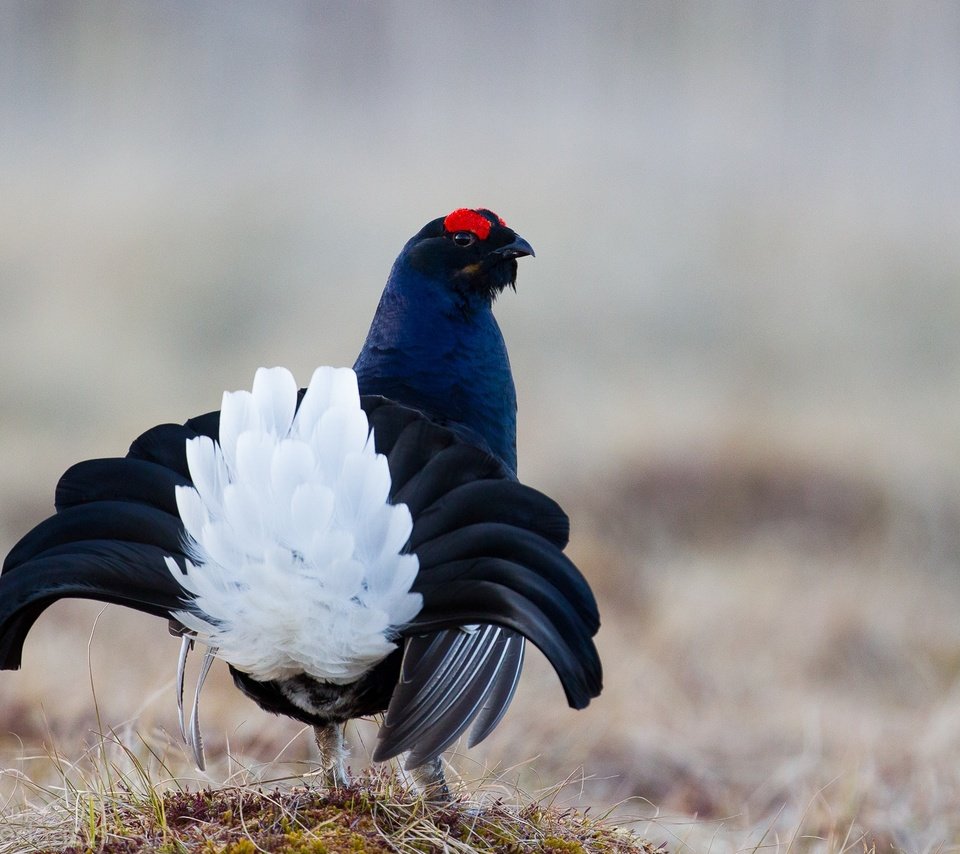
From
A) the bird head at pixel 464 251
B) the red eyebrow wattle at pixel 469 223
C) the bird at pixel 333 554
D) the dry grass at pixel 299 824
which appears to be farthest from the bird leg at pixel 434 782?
the red eyebrow wattle at pixel 469 223

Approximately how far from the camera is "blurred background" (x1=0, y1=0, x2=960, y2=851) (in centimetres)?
426

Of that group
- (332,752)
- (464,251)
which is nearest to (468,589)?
(332,752)

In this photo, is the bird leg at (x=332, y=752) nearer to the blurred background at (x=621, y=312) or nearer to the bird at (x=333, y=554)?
the blurred background at (x=621, y=312)

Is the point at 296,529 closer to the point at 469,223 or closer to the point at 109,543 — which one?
the point at 109,543

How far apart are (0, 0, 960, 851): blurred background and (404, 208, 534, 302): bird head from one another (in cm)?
111

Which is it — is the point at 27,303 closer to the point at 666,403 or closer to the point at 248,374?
the point at 248,374

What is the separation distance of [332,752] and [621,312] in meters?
8.61

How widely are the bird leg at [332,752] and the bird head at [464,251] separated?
1.05 meters

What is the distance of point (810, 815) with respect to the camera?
3.41m

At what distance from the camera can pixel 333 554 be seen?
2.05m

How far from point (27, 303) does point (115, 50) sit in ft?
25.0

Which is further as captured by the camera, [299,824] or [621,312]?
[621,312]

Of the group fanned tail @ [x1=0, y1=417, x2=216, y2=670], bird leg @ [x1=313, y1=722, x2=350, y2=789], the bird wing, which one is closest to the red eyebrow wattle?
the bird wing

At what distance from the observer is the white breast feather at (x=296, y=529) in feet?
6.71
